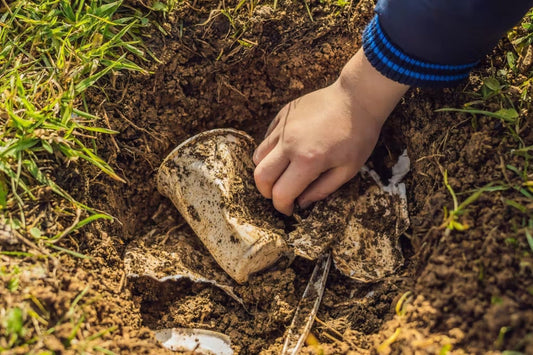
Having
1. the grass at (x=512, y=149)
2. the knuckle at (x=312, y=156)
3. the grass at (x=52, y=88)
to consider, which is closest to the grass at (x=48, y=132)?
the grass at (x=52, y=88)

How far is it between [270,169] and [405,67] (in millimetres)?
618

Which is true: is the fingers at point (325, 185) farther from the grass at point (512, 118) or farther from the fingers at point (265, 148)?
the grass at point (512, 118)

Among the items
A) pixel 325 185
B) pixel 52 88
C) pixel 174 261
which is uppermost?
pixel 52 88

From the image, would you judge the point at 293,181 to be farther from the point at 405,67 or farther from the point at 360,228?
the point at 405,67

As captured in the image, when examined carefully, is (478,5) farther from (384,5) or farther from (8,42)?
(8,42)

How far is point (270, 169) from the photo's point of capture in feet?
5.89

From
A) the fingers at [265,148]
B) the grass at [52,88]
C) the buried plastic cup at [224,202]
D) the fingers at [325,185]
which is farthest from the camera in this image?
the fingers at [265,148]

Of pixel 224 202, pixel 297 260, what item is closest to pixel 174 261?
pixel 224 202

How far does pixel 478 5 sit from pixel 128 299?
4.86 feet

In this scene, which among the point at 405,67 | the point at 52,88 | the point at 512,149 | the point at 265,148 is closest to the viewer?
the point at 512,149

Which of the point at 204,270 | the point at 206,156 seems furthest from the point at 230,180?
the point at 204,270

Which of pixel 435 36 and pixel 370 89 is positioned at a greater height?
pixel 435 36

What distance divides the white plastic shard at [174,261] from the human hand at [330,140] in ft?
1.16

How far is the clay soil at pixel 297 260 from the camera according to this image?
1.29 m
